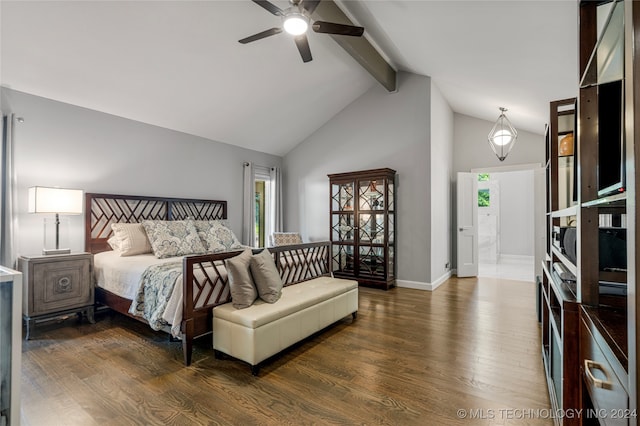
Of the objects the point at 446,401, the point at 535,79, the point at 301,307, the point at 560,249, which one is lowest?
the point at 446,401

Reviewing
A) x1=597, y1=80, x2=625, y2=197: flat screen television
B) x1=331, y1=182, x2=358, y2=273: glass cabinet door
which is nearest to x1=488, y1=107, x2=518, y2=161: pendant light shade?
x1=331, y1=182, x2=358, y2=273: glass cabinet door

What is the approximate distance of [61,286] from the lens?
127 inches

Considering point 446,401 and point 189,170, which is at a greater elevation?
point 189,170

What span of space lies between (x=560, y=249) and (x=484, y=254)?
7.29m

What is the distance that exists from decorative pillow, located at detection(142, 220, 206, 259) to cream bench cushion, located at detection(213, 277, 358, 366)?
1.47m

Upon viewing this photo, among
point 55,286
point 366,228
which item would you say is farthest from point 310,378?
point 366,228

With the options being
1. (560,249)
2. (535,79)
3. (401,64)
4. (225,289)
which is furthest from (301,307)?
(401,64)

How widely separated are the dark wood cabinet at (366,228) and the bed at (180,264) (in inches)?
52.9

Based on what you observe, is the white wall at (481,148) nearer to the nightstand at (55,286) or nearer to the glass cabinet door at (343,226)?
the glass cabinet door at (343,226)

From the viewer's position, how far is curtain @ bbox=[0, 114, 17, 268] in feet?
10.4

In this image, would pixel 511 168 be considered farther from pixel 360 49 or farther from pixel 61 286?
pixel 61 286

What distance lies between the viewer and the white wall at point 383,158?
4.98 meters

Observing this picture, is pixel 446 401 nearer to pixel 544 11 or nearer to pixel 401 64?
pixel 544 11

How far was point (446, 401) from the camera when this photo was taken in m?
1.97
